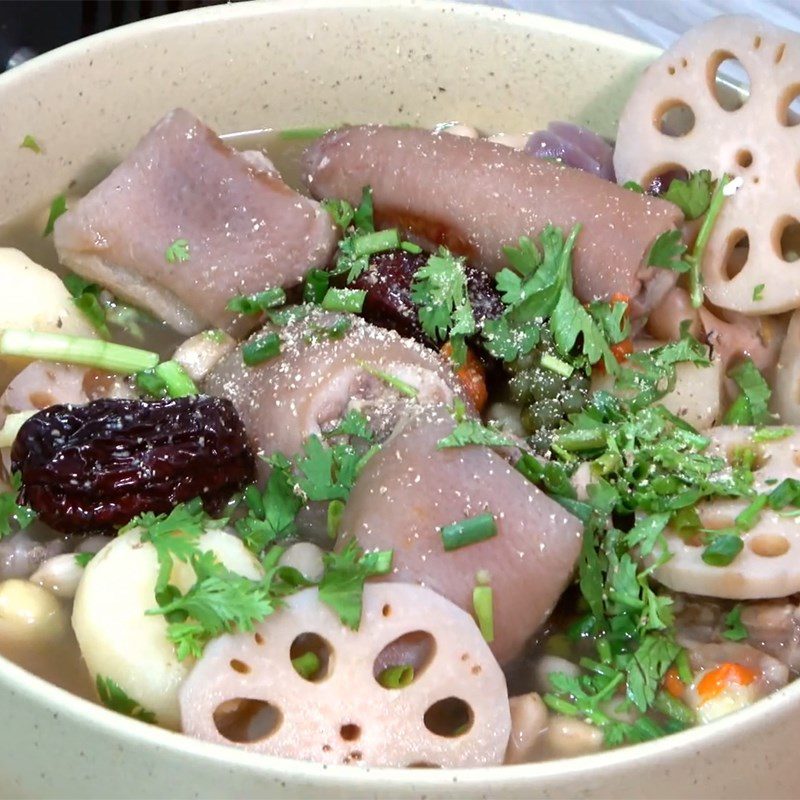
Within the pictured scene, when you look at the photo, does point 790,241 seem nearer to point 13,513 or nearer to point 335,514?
point 335,514

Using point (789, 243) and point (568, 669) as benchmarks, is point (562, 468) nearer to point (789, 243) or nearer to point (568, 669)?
point (568, 669)

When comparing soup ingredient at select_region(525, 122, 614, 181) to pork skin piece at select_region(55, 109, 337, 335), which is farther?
soup ingredient at select_region(525, 122, 614, 181)

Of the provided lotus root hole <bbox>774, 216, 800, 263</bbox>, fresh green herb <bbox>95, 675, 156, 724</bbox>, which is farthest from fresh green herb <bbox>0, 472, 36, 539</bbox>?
lotus root hole <bbox>774, 216, 800, 263</bbox>

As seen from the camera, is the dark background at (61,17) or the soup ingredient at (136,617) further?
the dark background at (61,17)

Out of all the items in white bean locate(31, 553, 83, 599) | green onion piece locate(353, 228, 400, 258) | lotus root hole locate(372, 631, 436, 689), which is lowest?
white bean locate(31, 553, 83, 599)

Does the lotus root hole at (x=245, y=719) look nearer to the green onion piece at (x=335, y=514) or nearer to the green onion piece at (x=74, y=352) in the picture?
the green onion piece at (x=335, y=514)

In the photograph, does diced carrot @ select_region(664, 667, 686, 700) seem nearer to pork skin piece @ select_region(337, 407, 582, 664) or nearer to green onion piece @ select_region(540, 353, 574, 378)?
pork skin piece @ select_region(337, 407, 582, 664)

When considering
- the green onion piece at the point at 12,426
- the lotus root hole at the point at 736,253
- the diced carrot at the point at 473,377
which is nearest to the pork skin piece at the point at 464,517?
the diced carrot at the point at 473,377
